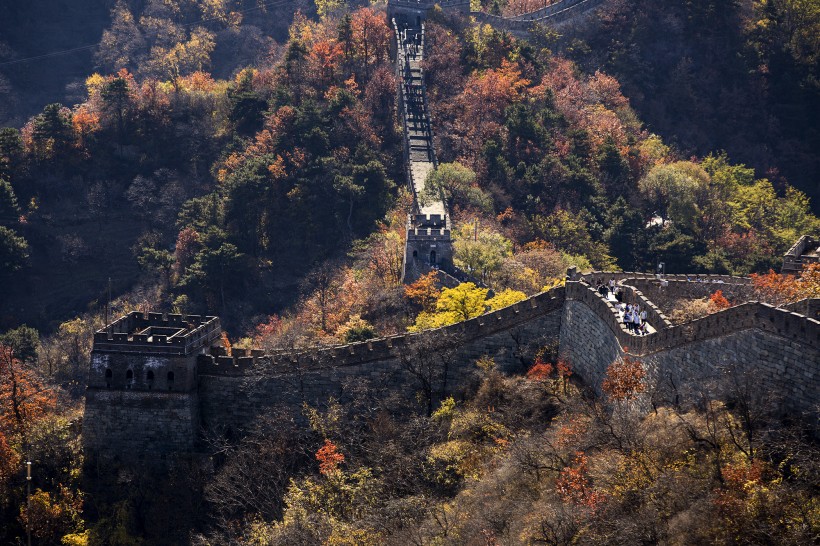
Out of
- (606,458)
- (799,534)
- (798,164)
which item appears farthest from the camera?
(798,164)

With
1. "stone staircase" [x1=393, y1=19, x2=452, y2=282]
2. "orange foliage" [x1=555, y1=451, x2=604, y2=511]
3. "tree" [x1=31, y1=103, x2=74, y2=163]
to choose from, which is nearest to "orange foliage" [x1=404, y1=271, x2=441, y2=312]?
"stone staircase" [x1=393, y1=19, x2=452, y2=282]

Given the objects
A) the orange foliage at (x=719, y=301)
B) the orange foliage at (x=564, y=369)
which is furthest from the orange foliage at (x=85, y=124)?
the orange foliage at (x=719, y=301)

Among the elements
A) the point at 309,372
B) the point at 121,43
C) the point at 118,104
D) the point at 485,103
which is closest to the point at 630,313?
the point at 309,372

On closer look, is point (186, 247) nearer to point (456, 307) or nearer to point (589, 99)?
point (589, 99)

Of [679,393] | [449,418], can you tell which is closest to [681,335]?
[679,393]

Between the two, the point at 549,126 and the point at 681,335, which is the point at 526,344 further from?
the point at 549,126

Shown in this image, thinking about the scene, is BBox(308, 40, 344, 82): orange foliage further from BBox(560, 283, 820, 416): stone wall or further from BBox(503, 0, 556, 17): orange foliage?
BBox(560, 283, 820, 416): stone wall
